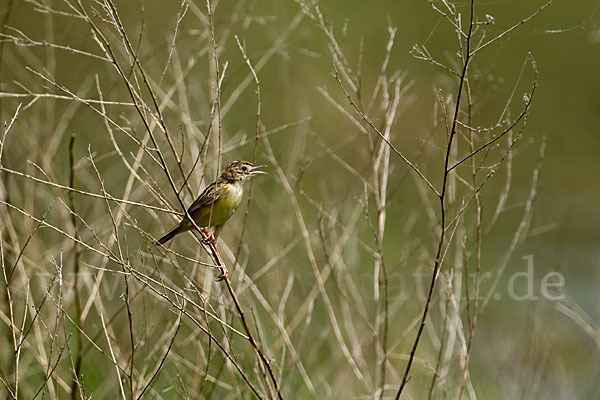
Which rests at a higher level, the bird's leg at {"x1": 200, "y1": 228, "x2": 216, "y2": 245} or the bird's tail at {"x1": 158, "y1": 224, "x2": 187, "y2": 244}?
the bird's leg at {"x1": 200, "y1": 228, "x2": 216, "y2": 245}

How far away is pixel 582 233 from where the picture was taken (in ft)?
32.5

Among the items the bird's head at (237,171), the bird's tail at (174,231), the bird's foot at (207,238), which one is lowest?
the bird's tail at (174,231)

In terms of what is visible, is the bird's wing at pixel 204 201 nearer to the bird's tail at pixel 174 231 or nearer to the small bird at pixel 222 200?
the small bird at pixel 222 200

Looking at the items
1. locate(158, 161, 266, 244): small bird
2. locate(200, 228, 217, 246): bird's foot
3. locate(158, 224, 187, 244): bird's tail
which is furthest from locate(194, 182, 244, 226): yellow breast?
locate(200, 228, 217, 246): bird's foot

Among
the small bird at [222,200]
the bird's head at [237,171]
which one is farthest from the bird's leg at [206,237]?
the bird's head at [237,171]

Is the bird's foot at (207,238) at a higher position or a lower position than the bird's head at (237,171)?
lower

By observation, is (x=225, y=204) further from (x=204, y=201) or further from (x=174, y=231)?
(x=174, y=231)

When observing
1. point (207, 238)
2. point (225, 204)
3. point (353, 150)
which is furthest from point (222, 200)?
point (353, 150)

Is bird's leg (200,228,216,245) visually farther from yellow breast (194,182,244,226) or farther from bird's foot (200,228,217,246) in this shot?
yellow breast (194,182,244,226)

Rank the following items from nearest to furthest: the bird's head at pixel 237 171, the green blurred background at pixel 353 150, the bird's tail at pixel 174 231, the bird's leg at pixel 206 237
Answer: the bird's leg at pixel 206 237
the bird's tail at pixel 174 231
the bird's head at pixel 237 171
the green blurred background at pixel 353 150

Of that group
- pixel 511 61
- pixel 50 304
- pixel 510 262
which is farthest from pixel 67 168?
pixel 511 61

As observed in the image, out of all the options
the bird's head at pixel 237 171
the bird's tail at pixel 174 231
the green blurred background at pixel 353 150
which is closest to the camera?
the bird's tail at pixel 174 231

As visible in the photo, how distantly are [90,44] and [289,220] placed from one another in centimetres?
337

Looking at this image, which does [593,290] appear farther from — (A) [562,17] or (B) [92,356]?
(B) [92,356]
